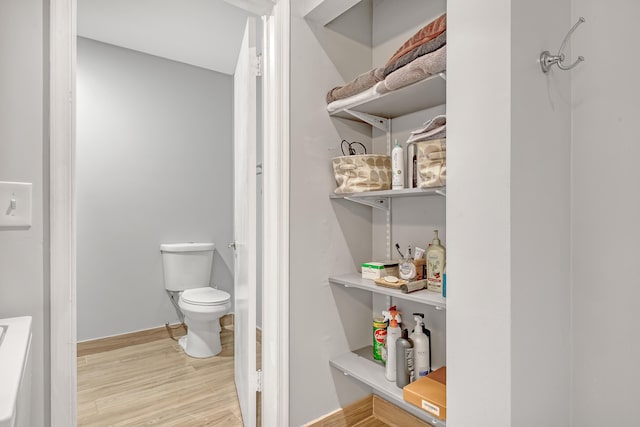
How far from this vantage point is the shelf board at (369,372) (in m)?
1.40

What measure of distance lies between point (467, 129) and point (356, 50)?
3.36ft

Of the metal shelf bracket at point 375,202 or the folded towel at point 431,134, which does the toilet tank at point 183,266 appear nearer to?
the metal shelf bracket at point 375,202

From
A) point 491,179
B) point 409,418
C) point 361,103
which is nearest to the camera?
point 491,179

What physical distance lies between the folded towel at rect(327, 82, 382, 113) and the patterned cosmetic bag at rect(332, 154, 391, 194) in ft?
0.76

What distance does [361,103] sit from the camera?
152cm

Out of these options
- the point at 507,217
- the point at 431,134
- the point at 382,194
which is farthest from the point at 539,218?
the point at 382,194

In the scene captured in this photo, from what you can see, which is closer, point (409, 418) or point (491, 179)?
point (491, 179)

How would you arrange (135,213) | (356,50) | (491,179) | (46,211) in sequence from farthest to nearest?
(135,213)
(356,50)
(46,211)
(491,179)

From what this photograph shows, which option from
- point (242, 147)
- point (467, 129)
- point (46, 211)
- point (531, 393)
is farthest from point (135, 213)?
point (531, 393)

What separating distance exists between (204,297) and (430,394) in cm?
184

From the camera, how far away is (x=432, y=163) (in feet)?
4.18

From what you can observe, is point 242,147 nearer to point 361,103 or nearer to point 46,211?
point 361,103

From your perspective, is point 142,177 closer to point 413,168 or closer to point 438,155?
point 413,168

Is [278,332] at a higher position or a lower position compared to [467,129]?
lower
